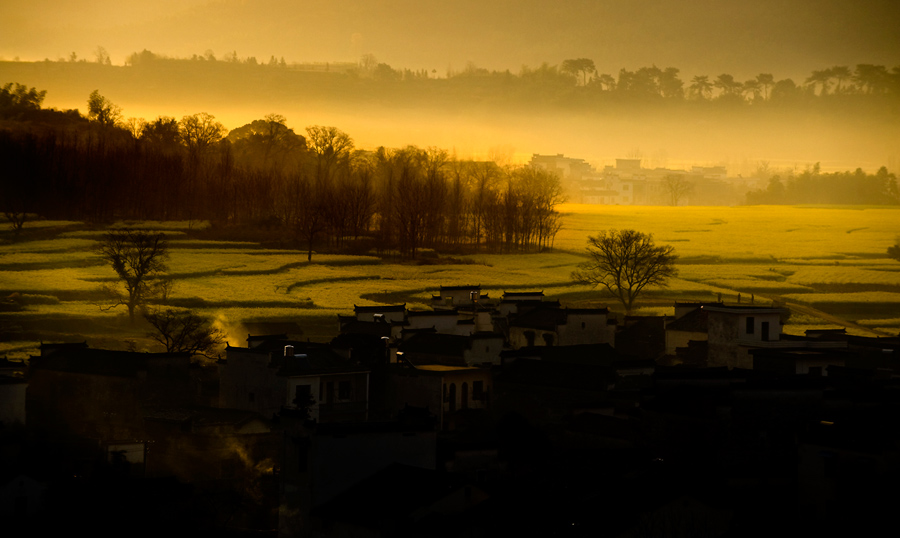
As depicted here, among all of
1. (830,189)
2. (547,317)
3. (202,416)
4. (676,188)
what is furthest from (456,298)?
(676,188)

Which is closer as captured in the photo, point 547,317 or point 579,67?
point 547,317

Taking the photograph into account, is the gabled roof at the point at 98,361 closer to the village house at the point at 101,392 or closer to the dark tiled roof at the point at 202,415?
the village house at the point at 101,392

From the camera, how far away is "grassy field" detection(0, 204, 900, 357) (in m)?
43.6

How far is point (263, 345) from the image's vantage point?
32.2 m

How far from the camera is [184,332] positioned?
37344mm

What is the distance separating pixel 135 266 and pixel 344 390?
22567mm

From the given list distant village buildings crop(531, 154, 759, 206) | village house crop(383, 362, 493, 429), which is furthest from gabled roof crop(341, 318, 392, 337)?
distant village buildings crop(531, 154, 759, 206)

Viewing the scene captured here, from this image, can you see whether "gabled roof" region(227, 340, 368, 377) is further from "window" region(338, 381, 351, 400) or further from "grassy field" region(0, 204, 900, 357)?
"grassy field" region(0, 204, 900, 357)

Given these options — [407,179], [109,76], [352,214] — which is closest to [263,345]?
[352,214]

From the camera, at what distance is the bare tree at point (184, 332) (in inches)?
1465

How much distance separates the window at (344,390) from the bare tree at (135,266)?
1628 cm

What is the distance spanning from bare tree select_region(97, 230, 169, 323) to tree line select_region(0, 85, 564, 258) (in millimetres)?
10309

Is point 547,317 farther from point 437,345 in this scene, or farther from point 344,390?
point 344,390

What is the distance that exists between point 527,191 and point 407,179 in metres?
11.6
